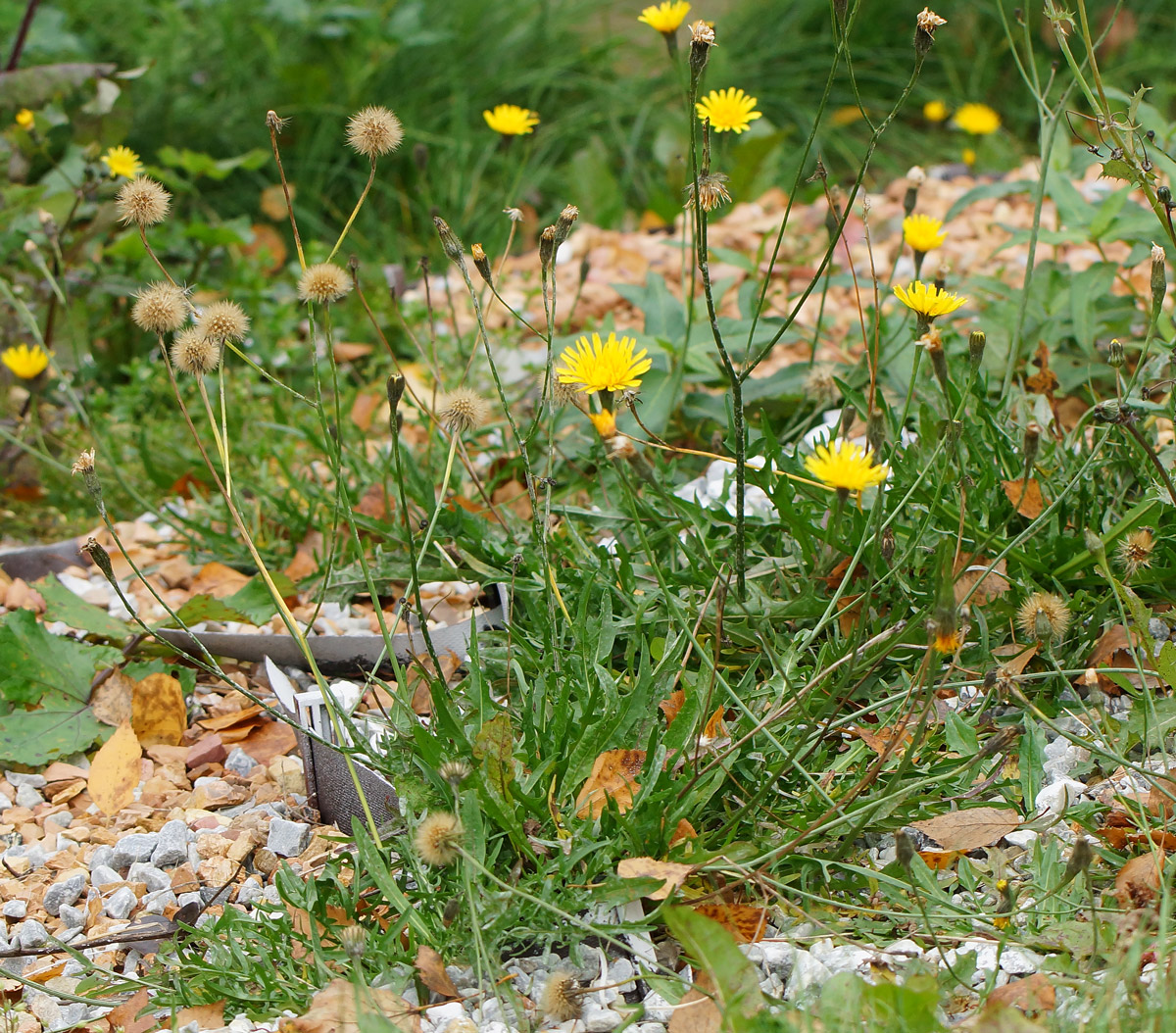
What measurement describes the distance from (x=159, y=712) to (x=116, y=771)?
136 mm

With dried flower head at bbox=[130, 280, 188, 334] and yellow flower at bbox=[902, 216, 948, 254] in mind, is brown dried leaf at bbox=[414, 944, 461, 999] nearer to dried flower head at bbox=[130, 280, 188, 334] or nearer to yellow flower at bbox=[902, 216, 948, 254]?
dried flower head at bbox=[130, 280, 188, 334]

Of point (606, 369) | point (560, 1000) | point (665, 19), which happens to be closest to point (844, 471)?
point (606, 369)

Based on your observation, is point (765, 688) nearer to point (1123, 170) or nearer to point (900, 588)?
point (900, 588)

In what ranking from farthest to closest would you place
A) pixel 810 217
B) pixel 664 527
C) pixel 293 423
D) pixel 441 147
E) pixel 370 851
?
pixel 441 147, pixel 810 217, pixel 293 423, pixel 664 527, pixel 370 851

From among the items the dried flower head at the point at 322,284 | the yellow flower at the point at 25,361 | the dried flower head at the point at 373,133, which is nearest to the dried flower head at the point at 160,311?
the dried flower head at the point at 322,284

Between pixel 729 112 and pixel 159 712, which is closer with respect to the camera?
pixel 729 112

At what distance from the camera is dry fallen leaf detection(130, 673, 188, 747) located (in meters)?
1.92

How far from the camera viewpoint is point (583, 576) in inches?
71.4

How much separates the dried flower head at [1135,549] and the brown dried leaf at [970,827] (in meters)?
0.36

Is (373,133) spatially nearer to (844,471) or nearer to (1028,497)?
(844,471)

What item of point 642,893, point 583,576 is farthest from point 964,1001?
point 583,576

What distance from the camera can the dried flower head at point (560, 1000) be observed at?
120 centimetres

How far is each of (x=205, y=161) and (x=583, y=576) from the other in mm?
2017

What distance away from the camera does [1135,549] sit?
1563mm
